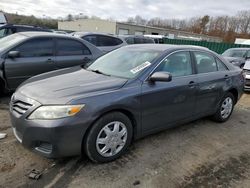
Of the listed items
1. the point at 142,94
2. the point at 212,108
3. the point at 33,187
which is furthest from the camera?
the point at 212,108

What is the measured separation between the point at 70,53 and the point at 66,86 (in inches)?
127

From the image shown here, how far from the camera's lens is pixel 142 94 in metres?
3.17

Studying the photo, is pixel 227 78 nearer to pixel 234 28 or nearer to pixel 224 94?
pixel 224 94

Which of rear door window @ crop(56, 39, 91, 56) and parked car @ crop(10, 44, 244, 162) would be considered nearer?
parked car @ crop(10, 44, 244, 162)

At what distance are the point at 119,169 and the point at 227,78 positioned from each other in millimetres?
2920

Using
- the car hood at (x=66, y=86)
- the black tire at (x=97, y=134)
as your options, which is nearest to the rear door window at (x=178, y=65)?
the car hood at (x=66, y=86)

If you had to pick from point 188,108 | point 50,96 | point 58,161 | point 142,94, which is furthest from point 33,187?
point 188,108

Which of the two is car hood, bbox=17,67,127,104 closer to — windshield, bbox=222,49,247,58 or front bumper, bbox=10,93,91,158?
front bumper, bbox=10,93,91,158

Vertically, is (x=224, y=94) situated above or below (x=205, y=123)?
above

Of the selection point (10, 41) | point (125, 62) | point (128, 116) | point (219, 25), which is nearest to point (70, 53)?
point (10, 41)

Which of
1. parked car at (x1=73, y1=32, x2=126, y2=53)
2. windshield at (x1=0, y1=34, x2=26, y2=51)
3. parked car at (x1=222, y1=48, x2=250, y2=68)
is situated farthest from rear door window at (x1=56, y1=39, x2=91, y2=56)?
parked car at (x1=222, y1=48, x2=250, y2=68)

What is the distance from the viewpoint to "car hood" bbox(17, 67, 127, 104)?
8.92 feet

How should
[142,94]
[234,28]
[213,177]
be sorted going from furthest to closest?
[234,28] < [142,94] < [213,177]

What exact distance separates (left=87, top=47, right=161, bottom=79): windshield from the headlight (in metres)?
0.98
